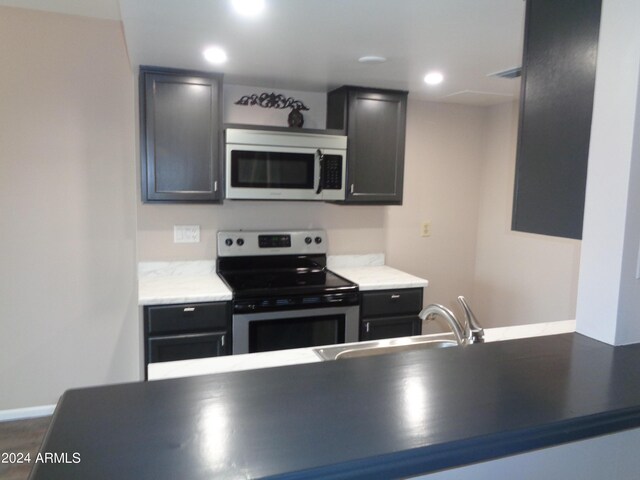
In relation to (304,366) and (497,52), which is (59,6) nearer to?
(497,52)

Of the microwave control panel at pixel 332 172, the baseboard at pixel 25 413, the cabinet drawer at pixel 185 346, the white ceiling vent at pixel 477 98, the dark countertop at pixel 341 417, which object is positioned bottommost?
the baseboard at pixel 25 413

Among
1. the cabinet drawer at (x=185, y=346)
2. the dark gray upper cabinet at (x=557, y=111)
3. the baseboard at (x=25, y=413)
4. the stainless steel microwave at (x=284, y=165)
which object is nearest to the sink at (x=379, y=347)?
the dark gray upper cabinet at (x=557, y=111)

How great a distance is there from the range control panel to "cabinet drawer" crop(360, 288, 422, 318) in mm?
606

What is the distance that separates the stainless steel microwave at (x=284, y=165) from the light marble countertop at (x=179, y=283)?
0.56 metres

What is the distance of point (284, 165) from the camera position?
2.91 metres

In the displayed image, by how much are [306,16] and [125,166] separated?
1.72 m

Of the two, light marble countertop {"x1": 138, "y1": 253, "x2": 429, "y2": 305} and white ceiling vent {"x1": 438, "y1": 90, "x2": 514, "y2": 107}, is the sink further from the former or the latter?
white ceiling vent {"x1": 438, "y1": 90, "x2": 514, "y2": 107}

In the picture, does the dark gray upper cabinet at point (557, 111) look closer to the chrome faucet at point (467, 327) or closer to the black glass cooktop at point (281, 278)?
the chrome faucet at point (467, 327)

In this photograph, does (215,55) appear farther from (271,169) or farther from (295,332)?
(295,332)

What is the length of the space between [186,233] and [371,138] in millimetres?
1362

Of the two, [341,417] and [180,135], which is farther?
[180,135]

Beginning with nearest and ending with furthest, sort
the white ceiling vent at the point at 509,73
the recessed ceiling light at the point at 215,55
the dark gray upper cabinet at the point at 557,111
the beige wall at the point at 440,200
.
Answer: the dark gray upper cabinet at the point at 557,111 → the recessed ceiling light at the point at 215,55 → the white ceiling vent at the point at 509,73 → the beige wall at the point at 440,200

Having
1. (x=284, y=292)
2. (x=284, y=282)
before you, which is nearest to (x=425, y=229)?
(x=284, y=282)

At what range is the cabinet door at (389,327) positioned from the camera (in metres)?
2.92
